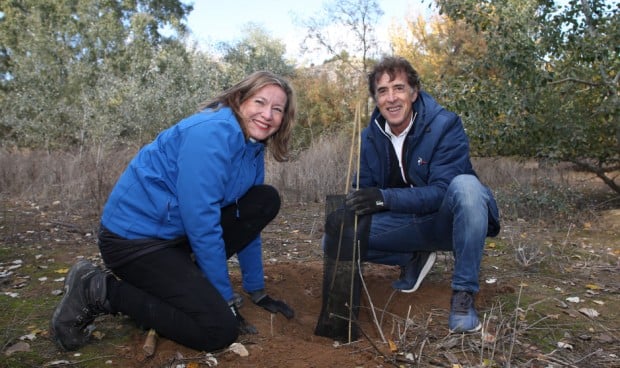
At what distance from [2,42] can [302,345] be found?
71.7ft

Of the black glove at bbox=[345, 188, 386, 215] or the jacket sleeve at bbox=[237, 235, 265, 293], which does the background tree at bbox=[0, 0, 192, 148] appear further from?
the black glove at bbox=[345, 188, 386, 215]

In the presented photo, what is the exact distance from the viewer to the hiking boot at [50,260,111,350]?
7.12ft

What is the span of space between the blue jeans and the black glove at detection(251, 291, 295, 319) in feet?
2.05

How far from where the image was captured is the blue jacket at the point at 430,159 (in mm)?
2521

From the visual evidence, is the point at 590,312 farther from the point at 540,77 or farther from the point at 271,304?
the point at 540,77

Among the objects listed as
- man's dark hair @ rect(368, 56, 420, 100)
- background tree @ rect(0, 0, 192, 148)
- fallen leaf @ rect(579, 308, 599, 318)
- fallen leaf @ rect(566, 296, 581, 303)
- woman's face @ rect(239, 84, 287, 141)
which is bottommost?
fallen leaf @ rect(579, 308, 599, 318)

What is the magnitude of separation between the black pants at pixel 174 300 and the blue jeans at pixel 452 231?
1.09 m

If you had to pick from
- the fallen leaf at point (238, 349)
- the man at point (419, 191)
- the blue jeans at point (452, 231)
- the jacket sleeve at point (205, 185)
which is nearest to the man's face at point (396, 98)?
the man at point (419, 191)

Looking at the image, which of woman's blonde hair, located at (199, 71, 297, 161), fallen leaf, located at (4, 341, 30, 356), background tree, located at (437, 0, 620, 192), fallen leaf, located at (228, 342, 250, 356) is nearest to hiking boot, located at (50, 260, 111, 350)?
fallen leaf, located at (4, 341, 30, 356)

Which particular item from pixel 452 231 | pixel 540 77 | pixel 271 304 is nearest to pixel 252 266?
pixel 271 304

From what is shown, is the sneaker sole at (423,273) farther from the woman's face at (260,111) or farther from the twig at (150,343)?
the twig at (150,343)

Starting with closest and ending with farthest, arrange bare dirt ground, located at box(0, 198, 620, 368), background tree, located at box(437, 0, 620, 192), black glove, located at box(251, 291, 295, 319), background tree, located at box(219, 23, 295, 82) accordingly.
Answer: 1. bare dirt ground, located at box(0, 198, 620, 368)
2. black glove, located at box(251, 291, 295, 319)
3. background tree, located at box(437, 0, 620, 192)
4. background tree, located at box(219, 23, 295, 82)

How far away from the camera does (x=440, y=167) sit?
2605 mm

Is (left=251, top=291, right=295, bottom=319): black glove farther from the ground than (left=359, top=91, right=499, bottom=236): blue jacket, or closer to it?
closer to it
